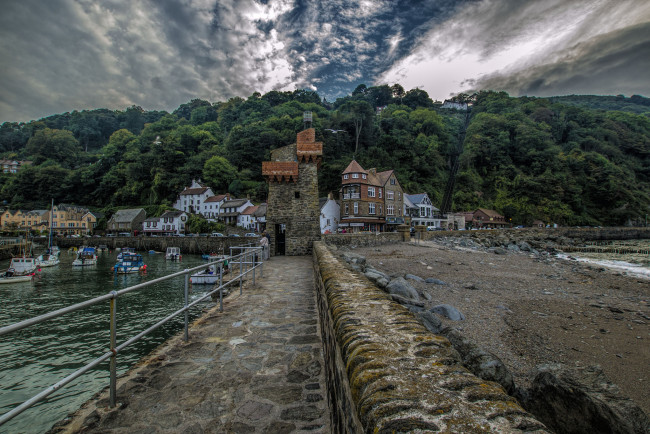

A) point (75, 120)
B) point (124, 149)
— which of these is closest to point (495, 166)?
point (124, 149)

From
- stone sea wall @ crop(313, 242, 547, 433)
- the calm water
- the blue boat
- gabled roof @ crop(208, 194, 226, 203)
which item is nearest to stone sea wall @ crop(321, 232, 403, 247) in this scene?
the calm water

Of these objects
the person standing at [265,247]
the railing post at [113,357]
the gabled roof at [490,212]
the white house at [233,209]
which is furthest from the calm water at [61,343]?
the gabled roof at [490,212]

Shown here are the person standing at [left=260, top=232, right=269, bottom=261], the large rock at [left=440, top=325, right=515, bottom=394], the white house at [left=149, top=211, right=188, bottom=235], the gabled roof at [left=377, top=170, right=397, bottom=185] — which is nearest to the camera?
the large rock at [left=440, top=325, right=515, bottom=394]

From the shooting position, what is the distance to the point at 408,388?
1.57 m

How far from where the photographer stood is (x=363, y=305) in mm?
3271

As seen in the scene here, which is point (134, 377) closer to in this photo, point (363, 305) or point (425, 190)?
point (363, 305)

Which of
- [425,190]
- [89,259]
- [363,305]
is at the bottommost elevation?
[89,259]

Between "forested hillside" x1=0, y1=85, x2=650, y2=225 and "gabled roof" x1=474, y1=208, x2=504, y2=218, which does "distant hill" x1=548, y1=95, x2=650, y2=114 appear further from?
"gabled roof" x1=474, y1=208, x2=504, y2=218

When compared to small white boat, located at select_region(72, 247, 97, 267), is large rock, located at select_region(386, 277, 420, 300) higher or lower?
higher

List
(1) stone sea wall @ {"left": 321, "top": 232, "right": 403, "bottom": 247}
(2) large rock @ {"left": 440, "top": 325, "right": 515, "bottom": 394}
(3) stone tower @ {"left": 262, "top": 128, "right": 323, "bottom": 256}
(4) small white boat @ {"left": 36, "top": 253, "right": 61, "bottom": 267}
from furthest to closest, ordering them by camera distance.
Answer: (4) small white boat @ {"left": 36, "top": 253, "right": 61, "bottom": 267}
(1) stone sea wall @ {"left": 321, "top": 232, "right": 403, "bottom": 247}
(3) stone tower @ {"left": 262, "top": 128, "right": 323, "bottom": 256}
(2) large rock @ {"left": 440, "top": 325, "right": 515, "bottom": 394}

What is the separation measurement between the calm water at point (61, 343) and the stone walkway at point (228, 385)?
1379 millimetres

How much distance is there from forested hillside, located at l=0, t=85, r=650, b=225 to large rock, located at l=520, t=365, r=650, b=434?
1999 inches

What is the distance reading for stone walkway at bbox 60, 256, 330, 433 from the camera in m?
2.74

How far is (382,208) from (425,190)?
68.5 feet
